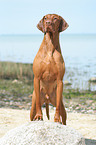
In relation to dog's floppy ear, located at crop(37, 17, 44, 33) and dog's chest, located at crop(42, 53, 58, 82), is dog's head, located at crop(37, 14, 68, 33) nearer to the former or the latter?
dog's floppy ear, located at crop(37, 17, 44, 33)

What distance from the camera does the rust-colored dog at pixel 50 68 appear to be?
4.76 metres

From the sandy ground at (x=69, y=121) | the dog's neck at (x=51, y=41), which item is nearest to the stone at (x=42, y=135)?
the dog's neck at (x=51, y=41)

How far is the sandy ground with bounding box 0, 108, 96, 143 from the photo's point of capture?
6.89 metres

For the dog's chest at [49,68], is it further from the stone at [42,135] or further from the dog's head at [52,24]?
the stone at [42,135]

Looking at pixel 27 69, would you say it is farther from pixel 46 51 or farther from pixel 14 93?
pixel 46 51

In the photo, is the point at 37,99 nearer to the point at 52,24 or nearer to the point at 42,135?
the point at 42,135

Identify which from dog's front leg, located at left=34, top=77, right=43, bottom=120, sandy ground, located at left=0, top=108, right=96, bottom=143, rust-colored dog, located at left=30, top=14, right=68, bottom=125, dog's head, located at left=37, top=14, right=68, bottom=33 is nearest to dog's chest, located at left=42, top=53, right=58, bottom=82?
rust-colored dog, located at left=30, top=14, right=68, bottom=125

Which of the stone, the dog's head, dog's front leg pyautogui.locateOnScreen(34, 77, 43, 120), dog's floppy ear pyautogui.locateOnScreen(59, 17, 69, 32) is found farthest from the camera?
dog's floppy ear pyautogui.locateOnScreen(59, 17, 69, 32)

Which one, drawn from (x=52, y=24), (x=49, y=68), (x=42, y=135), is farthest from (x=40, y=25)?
(x=42, y=135)

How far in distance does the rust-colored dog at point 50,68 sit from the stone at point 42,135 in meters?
0.30

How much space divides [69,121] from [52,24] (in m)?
4.10

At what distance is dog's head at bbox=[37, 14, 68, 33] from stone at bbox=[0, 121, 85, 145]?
69.4 inches

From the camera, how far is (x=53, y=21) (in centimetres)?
471

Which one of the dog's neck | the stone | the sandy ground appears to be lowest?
the sandy ground
